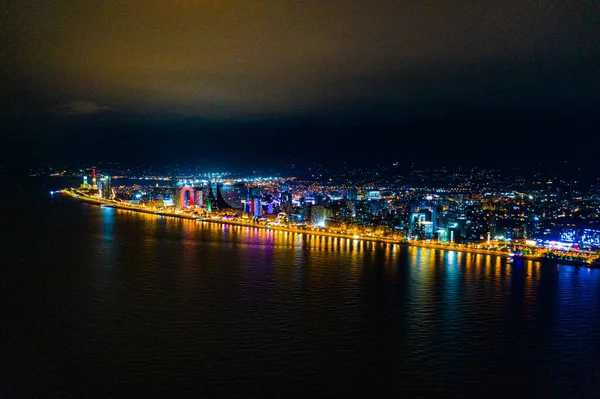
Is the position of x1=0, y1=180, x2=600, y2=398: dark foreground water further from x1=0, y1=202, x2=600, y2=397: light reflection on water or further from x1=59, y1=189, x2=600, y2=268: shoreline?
x1=59, y1=189, x2=600, y2=268: shoreline

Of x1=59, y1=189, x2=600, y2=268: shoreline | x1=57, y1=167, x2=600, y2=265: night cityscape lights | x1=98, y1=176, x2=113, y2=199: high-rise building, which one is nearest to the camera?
x1=59, y1=189, x2=600, y2=268: shoreline

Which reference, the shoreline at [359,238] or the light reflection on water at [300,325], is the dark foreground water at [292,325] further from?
the shoreline at [359,238]

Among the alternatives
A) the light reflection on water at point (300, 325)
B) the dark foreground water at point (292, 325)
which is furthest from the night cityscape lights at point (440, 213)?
the light reflection on water at point (300, 325)

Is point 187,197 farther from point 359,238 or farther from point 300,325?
point 300,325

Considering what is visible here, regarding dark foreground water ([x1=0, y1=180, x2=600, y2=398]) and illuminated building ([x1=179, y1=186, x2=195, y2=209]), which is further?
illuminated building ([x1=179, y1=186, x2=195, y2=209])

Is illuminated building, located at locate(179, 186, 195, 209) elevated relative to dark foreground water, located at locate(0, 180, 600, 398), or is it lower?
elevated

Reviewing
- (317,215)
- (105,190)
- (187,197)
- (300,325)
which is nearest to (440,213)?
(317,215)

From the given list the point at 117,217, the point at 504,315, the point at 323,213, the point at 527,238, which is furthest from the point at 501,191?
the point at 504,315

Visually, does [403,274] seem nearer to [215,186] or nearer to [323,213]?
[323,213]

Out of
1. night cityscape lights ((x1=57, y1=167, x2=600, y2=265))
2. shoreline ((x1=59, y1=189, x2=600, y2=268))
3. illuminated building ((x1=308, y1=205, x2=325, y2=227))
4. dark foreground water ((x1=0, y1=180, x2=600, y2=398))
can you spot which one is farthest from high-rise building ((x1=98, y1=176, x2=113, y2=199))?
dark foreground water ((x1=0, y1=180, x2=600, y2=398))
